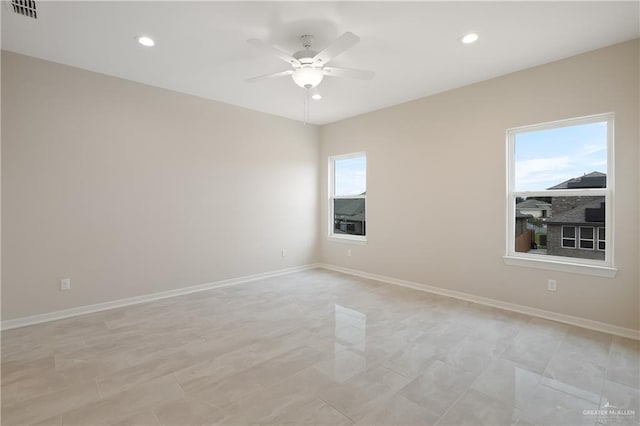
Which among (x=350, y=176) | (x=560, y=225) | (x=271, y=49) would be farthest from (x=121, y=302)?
(x=560, y=225)

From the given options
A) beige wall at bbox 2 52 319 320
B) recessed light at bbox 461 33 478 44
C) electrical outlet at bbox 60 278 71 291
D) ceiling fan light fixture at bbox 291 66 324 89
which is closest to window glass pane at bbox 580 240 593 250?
recessed light at bbox 461 33 478 44

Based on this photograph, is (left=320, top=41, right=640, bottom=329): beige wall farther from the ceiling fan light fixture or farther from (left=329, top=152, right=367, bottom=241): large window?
the ceiling fan light fixture

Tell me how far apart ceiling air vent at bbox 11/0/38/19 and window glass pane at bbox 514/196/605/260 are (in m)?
5.07

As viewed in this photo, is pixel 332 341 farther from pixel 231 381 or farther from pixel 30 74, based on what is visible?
pixel 30 74

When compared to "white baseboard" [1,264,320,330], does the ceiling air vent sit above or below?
above

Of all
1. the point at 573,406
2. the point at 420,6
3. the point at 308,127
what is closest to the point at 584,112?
the point at 420,6

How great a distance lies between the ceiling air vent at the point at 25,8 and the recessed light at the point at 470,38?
3.60 metres

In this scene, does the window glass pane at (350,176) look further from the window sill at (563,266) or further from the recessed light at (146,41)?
the recessed light at (146,41)

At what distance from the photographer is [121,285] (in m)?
3.77

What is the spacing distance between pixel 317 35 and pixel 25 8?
235 centimetres

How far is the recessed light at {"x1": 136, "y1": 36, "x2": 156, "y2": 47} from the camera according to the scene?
2.84 m

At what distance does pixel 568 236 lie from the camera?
11.0 ft

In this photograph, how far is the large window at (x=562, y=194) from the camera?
123 inches

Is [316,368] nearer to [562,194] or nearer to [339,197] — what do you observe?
[562,194]
